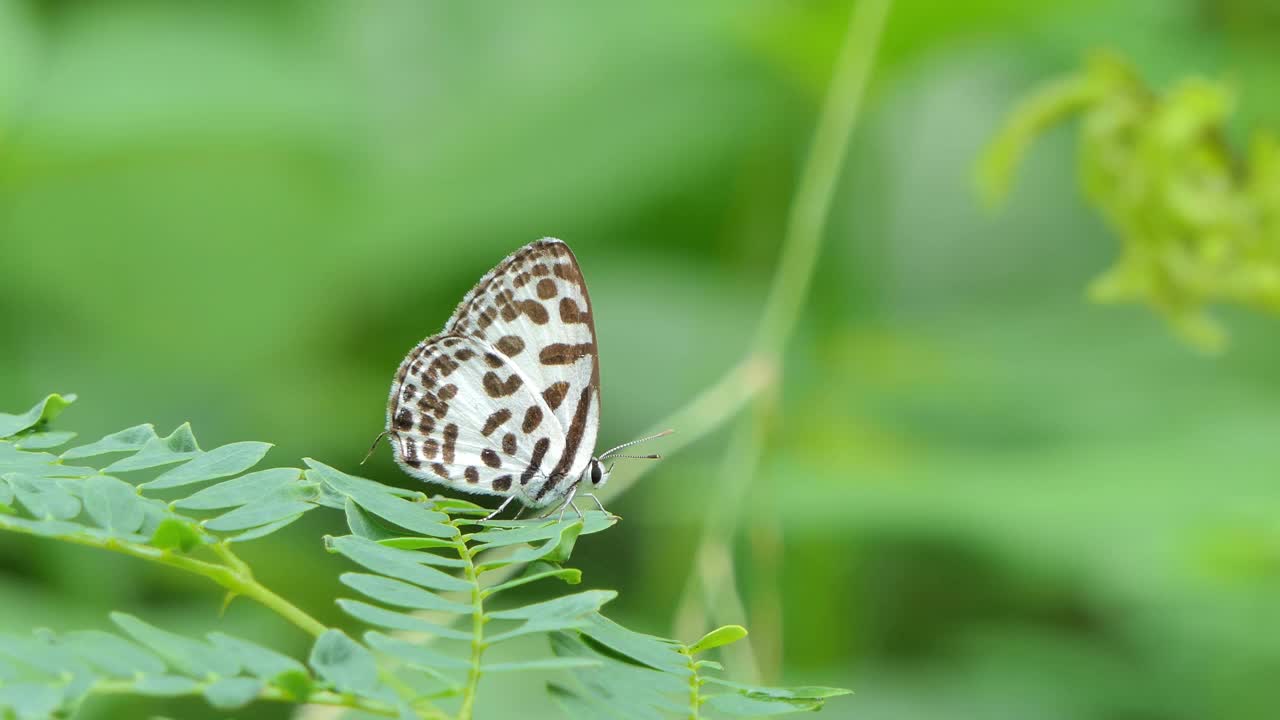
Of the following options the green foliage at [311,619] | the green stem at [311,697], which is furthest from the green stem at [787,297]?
the green stem at [311,697]

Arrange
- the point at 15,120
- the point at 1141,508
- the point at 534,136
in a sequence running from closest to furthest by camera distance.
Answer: the point at 1141,508 → the point at 15,120 → the point at 534,136

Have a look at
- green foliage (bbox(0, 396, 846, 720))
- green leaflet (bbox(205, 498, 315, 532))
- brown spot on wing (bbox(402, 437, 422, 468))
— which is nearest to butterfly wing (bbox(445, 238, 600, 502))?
brown spot on wing (bbox(402, 437, 422, 468))

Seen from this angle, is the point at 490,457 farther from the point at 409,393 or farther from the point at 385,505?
the point at 385,505

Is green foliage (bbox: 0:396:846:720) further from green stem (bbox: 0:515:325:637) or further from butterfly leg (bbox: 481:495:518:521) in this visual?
butterfly leg (bbox: 481:495:518:521)

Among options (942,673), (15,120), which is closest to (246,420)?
(15,120)

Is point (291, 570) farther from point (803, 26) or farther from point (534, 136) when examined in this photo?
point (803, 26)

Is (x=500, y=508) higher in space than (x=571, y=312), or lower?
lower

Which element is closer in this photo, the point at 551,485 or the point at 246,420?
the point at 551,485

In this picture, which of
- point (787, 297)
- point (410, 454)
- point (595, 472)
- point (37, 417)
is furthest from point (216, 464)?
point (787, 297)
